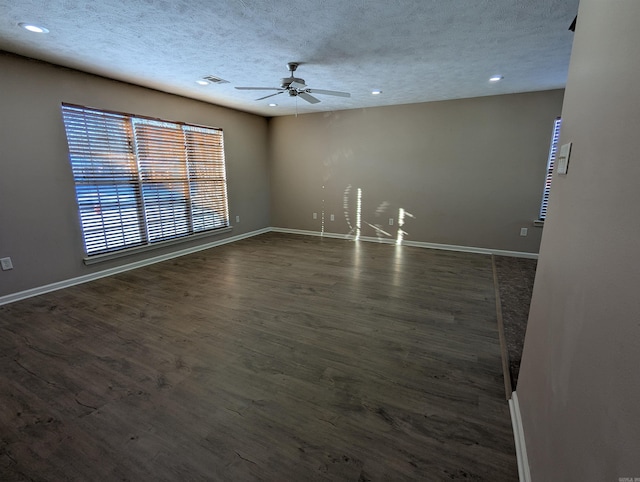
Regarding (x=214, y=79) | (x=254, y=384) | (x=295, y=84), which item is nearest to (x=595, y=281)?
(x=254, y=384)

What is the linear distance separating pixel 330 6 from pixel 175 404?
2.83 m

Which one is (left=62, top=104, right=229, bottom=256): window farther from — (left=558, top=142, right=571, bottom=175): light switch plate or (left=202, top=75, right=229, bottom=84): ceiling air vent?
(left=558, top=142, right=571, bottom=175): light switch plate

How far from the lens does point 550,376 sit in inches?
43.9

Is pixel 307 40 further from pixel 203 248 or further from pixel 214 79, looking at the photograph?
pixel 203 248

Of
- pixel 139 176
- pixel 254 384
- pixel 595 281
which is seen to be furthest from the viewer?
pixel 139 176

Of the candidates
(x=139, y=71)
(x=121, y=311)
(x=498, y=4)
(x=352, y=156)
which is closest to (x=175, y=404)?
(x=121, y=311)

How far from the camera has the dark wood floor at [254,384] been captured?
142 centimetres

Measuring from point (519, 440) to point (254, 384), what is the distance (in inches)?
59.3

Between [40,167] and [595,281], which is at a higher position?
[40,167]

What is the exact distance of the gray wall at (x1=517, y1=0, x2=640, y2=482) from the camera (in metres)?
0.63

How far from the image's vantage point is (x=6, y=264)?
10.1ft

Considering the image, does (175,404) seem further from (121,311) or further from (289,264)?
(289,264)

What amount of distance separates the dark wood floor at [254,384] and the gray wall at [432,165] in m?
1.89

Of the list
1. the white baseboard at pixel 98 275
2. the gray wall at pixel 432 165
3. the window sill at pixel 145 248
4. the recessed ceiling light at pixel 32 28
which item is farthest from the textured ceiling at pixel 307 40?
the white baseboard at pixel 98 275
